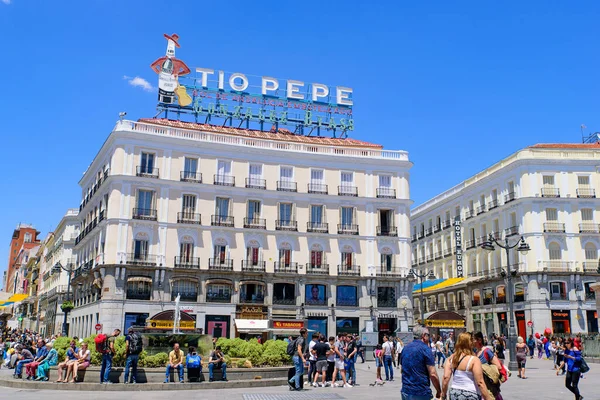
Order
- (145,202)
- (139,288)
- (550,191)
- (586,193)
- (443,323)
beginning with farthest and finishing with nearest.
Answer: (586,193), (550,191), (145,202), (443,323), (139,288)

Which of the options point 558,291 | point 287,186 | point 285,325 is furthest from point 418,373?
point 558,291

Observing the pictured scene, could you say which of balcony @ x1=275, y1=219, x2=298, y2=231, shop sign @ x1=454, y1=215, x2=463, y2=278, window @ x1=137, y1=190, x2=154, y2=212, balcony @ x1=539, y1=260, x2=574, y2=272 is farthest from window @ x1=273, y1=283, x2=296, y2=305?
shop sign @ x1=454, y1=215, x2=463, y2=278

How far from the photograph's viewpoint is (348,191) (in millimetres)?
48344

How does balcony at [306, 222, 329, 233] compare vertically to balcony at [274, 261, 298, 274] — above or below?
above

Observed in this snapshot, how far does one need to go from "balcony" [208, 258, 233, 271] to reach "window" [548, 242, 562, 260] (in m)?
25.8

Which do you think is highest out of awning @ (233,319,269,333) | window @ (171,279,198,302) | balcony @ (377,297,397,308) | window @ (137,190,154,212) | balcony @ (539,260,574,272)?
window @ (137,190,154,212)

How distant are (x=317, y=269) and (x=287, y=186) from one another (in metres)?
6.87

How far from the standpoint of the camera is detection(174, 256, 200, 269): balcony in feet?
143

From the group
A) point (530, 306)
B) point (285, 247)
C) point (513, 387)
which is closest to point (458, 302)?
point (530, 306)

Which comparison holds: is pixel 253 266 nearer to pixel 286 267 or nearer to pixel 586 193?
pixel 286 267

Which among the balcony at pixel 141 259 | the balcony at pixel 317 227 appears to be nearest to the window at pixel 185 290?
the balcony at pixel 141 259

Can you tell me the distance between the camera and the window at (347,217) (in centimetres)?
4769

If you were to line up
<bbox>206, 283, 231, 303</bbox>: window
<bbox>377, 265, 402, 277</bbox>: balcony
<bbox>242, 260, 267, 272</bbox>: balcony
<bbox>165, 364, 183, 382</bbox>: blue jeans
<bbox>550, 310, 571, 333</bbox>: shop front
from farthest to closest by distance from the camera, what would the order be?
1. <bbox>377, 265, 402, 277</bbox>: balcony
2. <bbox>550, 310, 571, 333</bbox>: shop front
3. <bbox>242, 260, 267, 272</bbox>: balcony
4. <bbox>206, 283, 231, 303</bbox>: window
5. <bbox>165, 364, 183, 382</bbox>: blue jeans

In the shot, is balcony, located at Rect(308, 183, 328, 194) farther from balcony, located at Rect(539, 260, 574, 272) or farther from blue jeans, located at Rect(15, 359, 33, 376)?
blue jeans, located at Rect(15, 359, 33, 376)
